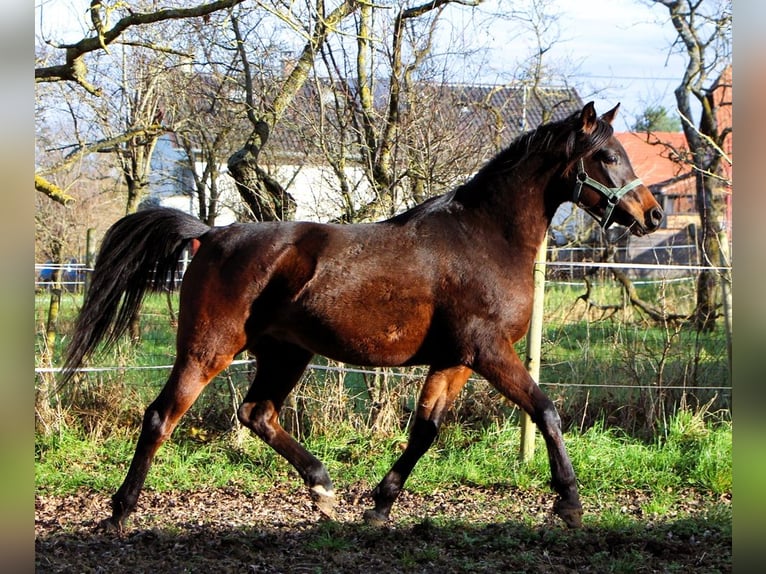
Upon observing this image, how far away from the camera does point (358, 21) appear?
22.6 feet

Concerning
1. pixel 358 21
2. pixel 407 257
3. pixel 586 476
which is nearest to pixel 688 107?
pixel 358 21

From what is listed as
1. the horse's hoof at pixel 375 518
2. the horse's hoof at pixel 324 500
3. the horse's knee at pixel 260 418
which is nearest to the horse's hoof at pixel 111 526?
the horse's knee at pixel 260 418

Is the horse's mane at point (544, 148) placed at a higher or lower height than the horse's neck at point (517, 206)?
higher

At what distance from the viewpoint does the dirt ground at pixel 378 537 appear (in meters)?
4.04

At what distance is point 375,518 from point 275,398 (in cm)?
97

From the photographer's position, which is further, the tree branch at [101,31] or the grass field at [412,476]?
the tree branch at [101,31]

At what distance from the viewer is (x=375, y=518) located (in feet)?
15.7

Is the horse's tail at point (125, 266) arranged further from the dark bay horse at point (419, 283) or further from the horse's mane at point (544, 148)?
the horse's mane at point (544, 148)

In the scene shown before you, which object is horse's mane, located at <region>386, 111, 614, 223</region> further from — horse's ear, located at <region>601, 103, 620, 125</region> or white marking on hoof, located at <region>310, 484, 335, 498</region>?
white marking on hoof, located at <region>310, 484, 335, 498</region>

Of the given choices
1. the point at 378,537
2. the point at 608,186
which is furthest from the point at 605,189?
the point at 378,537

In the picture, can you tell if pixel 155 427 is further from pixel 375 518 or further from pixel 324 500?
pixel 375 518

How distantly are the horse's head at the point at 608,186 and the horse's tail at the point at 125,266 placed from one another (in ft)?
7.47
